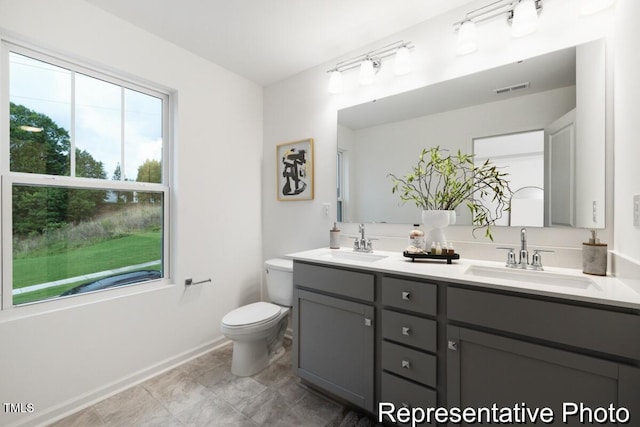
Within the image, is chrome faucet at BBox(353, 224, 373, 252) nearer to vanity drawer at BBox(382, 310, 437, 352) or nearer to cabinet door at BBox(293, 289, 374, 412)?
cabinet door at BBox(293, 289, 374, 412)

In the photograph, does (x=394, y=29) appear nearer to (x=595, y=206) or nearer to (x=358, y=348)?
(x=595, y=206)

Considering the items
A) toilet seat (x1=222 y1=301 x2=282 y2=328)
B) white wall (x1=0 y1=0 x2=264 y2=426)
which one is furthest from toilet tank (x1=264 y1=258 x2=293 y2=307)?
white wall (x1=0 y1=0 x2=264 y2=426)

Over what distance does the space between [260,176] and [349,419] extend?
2119 millimetres

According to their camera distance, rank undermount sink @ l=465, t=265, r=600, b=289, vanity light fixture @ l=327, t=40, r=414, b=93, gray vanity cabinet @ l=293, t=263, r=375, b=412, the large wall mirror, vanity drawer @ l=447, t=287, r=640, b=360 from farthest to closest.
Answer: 1. vanity light fixture @ l=327, t=40, r=414, b=93
2. gray vanity cabinet @ l=293, t=263, r=375, b=412
3. the large wall mirror
4. undermount sink @ l=465, t=265, r=600, b=289
5. vanity drawer @ l=447, t=287, r=640, b=360

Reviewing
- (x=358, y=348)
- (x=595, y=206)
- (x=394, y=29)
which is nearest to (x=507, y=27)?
(x=394, y=29)

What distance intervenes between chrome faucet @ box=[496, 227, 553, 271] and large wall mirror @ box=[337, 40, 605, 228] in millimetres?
144

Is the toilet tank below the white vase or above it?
below

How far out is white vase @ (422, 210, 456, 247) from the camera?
1.61m

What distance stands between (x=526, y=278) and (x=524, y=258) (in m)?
0.12

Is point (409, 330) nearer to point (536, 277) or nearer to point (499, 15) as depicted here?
point (536, 277)

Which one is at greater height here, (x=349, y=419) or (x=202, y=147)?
(x=202, y=147)

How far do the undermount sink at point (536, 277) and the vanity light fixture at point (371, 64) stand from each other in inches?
53.1

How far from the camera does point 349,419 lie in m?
1.54

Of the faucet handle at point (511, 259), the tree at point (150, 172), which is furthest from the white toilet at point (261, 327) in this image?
the faucet handle at point (511, 259)
